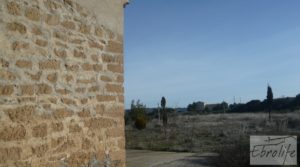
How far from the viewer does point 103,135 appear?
19.3 feet

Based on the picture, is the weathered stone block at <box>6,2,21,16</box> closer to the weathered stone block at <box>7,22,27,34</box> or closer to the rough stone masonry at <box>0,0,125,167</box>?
the rough stone masonry at <box>0,0,125,167</box>

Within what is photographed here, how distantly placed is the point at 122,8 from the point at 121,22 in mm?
222

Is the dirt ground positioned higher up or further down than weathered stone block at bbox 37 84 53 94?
further down

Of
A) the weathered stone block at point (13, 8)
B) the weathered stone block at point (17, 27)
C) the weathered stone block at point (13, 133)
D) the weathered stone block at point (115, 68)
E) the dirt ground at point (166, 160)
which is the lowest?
the dirt ground at point (166, 160)

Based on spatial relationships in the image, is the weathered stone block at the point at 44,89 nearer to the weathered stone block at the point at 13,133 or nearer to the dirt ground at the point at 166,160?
the weathered stone block at the point at 13,133

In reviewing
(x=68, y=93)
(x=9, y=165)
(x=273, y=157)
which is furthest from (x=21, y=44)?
(x=273, y=157)

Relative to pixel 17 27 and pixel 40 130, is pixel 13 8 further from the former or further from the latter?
pixel 40 130

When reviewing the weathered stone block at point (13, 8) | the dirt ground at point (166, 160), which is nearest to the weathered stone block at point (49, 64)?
the weathered stone block at point (13, 8)

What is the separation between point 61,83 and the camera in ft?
16.6

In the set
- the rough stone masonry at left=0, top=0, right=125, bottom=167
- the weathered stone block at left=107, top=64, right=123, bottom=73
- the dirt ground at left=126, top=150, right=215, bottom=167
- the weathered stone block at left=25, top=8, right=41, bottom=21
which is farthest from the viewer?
the dirt ground at left=126, top=150, right=215, bottom=167

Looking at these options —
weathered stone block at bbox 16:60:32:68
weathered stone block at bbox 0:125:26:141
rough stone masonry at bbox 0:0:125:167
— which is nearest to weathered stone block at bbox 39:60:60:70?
rough stone masonry at bbox 0:0:125:167

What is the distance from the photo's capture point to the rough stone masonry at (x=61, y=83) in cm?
441

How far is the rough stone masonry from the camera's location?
441 cm

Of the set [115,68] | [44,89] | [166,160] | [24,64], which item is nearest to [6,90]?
[24,64]
